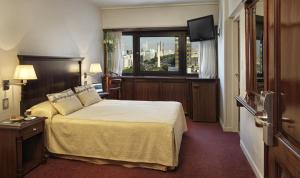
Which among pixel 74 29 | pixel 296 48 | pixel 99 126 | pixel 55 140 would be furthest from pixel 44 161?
pixel 296 48

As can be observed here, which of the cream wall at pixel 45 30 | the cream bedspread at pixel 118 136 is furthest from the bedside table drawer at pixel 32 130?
the cream wall at pixel 45 30

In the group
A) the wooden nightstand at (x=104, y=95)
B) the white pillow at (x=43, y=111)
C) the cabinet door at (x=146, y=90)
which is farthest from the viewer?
the cabinet door at (x=146, y=90)

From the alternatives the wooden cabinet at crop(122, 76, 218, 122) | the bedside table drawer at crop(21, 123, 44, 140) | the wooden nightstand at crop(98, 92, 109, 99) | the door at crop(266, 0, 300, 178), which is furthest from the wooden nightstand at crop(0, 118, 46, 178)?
the wooden cabinet at crop(122, 76, 218, 122)

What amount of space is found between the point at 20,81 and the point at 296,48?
Result: 3.42 meters

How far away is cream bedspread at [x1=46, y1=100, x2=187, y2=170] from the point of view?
299 centimetres

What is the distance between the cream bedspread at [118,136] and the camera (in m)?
2.99

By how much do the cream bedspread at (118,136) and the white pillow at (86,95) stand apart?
708mm

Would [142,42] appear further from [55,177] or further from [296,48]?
[296,48]

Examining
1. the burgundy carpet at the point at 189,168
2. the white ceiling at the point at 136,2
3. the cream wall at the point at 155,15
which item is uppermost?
the white ceiling at the point at 136,2

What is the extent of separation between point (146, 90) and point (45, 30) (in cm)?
290

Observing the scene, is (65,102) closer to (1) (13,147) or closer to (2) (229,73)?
(1) (13,147)

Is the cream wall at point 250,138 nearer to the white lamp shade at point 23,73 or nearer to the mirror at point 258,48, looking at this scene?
the mirror at point 258,48

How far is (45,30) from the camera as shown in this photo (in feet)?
13.1

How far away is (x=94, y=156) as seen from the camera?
321 cm
